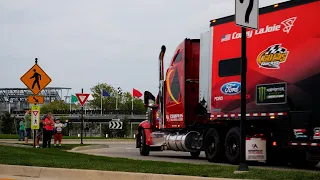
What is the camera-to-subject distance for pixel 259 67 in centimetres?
1459

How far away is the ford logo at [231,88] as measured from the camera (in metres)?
15.4

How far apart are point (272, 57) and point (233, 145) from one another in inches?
114

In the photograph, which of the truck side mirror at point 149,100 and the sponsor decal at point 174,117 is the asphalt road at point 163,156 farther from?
the truck side mirror at point 149,100

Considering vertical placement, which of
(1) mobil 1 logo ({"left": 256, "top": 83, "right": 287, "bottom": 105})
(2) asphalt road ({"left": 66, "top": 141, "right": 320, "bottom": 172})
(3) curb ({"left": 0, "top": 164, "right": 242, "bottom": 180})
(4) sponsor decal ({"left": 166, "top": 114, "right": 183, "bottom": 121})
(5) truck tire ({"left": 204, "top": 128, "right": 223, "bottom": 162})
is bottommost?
(2) asphalt road ({"left": 66, "top": 141, "right": 320, "bottom": 172})

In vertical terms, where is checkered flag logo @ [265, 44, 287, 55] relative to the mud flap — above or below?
above

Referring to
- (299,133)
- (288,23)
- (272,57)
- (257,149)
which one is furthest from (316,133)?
(288,23)

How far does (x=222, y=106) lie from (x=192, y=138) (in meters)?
3.05

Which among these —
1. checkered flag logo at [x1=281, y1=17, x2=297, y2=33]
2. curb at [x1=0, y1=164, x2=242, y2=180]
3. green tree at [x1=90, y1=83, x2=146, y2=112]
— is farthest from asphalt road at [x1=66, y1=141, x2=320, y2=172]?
green tree at [x1=90, y1=83, x2=146, y2=112]

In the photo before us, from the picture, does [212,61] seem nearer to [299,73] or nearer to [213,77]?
[213,77]

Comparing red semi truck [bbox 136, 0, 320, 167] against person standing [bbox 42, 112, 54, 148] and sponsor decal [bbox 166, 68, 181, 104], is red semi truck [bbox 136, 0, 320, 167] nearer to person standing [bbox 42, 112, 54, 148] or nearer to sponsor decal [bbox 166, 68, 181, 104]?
sponsor decal [bbox 166, 68, 181, 104]

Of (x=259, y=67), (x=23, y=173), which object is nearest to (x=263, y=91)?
(x=259, y=67)

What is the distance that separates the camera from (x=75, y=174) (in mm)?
12375

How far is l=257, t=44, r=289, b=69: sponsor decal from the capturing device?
549 inches

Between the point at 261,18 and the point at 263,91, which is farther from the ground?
the point at 261,18
